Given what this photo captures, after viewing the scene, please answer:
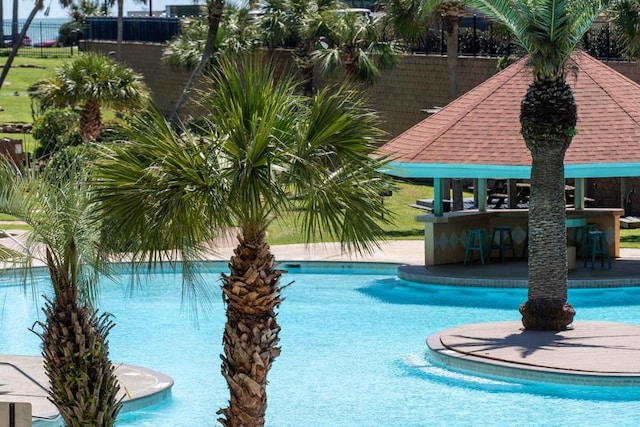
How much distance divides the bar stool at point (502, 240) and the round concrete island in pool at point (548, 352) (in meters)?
6.11

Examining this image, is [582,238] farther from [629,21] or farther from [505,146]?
[629,21]

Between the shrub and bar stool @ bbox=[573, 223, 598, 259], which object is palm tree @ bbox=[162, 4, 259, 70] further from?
bar stool @ bbox=[573, 223, 598, 259]

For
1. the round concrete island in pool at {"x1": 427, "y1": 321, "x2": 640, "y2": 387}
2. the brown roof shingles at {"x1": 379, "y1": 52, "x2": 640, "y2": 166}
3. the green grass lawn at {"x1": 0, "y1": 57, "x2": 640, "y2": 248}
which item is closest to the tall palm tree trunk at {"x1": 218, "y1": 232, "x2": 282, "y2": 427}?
the green grass lawn at {"x1": 0, "y1": 57, "x2": 640, "y2": 248}

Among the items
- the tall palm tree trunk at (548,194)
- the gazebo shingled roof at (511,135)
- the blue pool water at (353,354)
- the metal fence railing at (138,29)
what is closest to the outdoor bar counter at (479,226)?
the blue pool water at (353,354)

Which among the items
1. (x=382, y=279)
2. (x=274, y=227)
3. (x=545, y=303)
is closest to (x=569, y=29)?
(x=545, y=303)

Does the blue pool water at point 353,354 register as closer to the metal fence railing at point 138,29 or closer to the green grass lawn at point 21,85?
the green grass lawn at point 21,85

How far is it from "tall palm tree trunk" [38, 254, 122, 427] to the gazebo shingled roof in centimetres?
1164

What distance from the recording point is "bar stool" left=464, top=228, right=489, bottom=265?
24.2 meters

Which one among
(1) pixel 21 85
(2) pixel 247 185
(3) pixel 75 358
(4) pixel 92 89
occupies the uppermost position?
(1) pixel 21 85

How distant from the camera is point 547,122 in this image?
56.3ft

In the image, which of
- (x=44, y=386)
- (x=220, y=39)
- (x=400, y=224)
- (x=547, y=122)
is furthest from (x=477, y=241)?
(x=220, y=39)

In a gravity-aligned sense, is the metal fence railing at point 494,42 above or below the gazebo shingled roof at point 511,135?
above

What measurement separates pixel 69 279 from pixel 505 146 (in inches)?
528

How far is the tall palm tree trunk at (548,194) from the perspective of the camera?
676 inches
